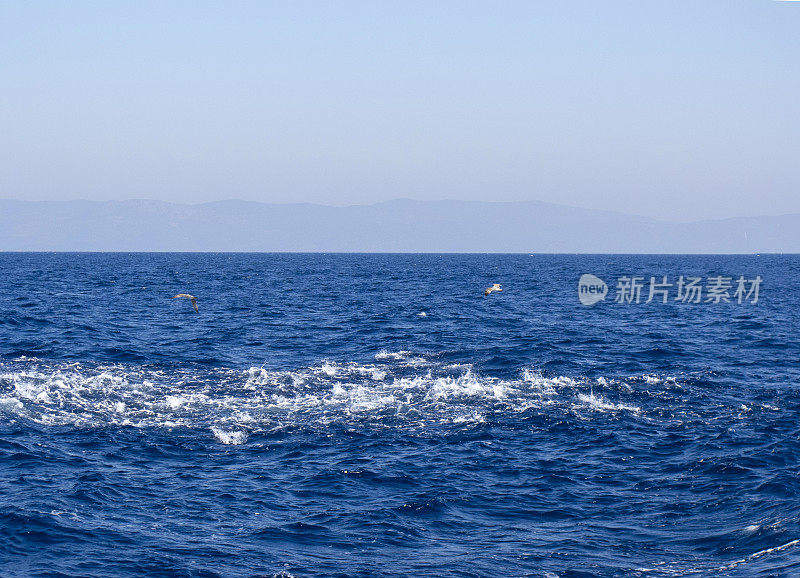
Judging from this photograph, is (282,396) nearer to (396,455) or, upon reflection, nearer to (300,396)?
(300,396)

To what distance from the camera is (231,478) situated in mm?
25188

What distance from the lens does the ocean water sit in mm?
20047

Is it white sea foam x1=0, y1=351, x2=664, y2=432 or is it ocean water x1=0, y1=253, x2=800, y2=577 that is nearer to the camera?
ocean water x1=0, y1=253, x2=800, y2=577

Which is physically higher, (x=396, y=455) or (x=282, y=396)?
(x=282, y=396)

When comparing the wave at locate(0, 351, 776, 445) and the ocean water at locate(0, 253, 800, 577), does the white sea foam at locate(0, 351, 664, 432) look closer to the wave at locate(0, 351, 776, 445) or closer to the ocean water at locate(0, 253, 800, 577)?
the wave at locate(0, 351, 776, 445)

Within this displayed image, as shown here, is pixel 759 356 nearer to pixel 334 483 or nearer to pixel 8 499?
pixel 334 483

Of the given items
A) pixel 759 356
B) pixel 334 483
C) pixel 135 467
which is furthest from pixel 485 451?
pixel 759 356

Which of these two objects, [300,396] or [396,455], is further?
[300,396]

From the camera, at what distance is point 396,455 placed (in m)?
27.7

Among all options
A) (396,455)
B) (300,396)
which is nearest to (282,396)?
(300,396)

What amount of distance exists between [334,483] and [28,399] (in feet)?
57.4

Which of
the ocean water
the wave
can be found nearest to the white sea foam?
the wave

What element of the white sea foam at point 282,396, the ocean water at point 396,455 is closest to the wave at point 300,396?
the white sea foam at point 282,396

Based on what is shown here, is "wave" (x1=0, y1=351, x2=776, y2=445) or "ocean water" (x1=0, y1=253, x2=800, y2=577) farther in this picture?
"wave" (x1=0, y1=351, x2=776, y2=445)
